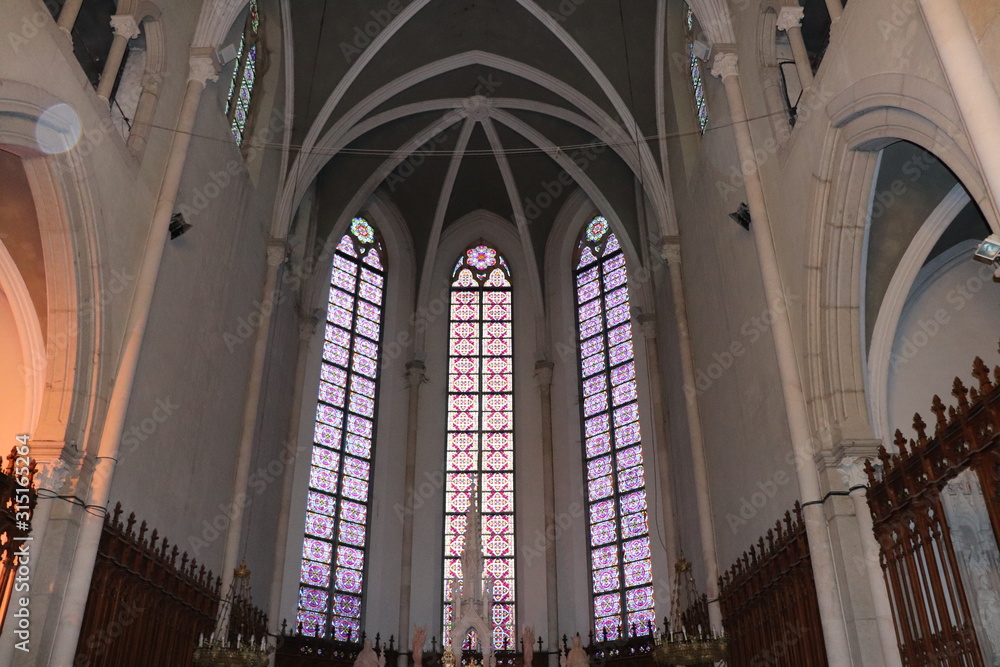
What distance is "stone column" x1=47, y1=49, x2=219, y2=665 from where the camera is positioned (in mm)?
8117

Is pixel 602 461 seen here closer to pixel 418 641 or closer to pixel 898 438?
pixel 418 641

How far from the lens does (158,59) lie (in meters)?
10.5

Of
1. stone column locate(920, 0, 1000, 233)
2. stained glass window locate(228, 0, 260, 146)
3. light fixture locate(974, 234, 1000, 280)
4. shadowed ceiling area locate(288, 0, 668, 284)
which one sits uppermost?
shadowed ceiling area locate(288, 0, 668, 284)

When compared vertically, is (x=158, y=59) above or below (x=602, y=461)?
above

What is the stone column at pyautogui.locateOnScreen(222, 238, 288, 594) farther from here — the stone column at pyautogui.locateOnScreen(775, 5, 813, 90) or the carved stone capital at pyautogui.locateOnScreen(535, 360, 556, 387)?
the stone column at pyautogui.locateOnScreen(775, 5, 813, 90)

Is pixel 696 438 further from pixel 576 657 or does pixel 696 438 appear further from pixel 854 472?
pixel 854 472

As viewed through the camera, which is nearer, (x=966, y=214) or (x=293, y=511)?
(x=966, y=214)

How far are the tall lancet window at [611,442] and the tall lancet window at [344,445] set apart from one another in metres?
4.32

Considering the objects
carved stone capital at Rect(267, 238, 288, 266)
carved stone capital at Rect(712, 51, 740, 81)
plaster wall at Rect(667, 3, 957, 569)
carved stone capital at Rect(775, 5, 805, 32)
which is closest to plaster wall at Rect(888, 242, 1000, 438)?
plaster wall at Rect(667, 3, 957, 569)

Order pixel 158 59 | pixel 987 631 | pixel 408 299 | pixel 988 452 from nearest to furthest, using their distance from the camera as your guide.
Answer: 1. pixel 988 452
2. pixel 987 631
3. pixel 158 59
4. pixel 408 299

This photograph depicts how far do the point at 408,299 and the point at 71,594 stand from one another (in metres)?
12.3

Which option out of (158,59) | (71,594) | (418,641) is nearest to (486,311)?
(418,641)

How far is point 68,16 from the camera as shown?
28.2ft

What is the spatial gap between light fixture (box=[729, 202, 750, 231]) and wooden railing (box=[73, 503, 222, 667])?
759cm
